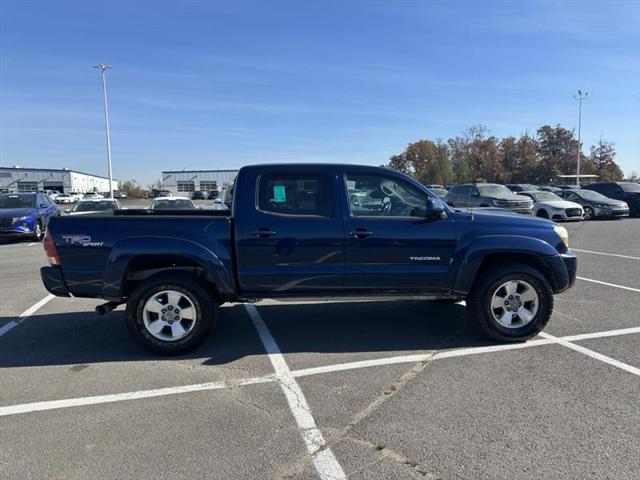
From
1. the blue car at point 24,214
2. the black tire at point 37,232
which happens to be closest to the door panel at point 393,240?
the blue car at point 24,214

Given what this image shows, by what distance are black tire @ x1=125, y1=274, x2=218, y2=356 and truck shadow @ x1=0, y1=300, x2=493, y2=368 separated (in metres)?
0.12

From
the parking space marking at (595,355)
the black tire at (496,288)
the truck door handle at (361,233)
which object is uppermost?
the truck door handle at (361,233)

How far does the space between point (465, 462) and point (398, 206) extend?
2636 millimetres

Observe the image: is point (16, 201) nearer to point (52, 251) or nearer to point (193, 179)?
point (52, 251)

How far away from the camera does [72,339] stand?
17.1ft

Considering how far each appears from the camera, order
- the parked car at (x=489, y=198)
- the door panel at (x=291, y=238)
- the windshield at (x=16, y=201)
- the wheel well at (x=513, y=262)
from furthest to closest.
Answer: the parked car at (x=489, y=198)
the windshield at (x=16, y=201)
the wheel well at (x=513, y=262)
the door panel at (x=291, y=238)

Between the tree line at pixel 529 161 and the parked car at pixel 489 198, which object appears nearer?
the parked car at pixel 489 198

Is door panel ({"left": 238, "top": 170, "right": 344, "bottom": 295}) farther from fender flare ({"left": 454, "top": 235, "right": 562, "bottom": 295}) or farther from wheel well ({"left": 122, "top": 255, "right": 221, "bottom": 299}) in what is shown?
fender flare ({"left": 454, "top": 235, "right": 562, "bottom": 295})

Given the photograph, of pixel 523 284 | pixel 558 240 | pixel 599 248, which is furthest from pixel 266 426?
pixel 599 248

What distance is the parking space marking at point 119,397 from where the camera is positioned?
3568mm

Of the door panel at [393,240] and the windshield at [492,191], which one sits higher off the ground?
the windshield at [492,191]

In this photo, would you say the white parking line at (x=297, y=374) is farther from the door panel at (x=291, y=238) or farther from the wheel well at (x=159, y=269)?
the wheel well at (x=159, y=269)

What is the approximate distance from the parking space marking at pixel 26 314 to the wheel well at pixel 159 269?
2.07 meters

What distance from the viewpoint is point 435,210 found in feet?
15.0
